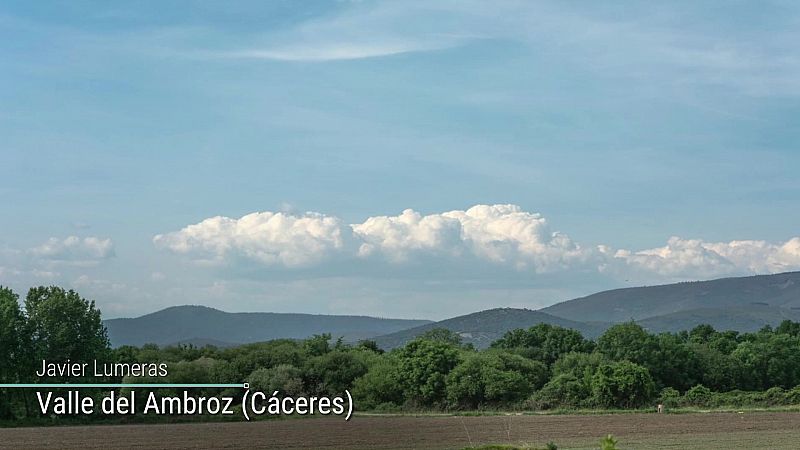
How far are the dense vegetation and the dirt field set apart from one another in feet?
30.6

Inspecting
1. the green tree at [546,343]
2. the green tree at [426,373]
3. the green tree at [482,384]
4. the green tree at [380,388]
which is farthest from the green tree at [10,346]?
the green tree at [546,343]

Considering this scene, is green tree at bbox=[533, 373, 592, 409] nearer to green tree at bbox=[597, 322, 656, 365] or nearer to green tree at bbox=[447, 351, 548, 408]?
green tree at bbox=[447, 351, 548, 408]

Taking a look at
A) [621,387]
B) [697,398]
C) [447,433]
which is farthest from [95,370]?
[697,398]

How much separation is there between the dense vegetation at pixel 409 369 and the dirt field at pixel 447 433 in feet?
30.6

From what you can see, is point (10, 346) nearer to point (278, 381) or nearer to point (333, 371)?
point (278, 381)

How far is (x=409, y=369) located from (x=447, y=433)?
35.4m

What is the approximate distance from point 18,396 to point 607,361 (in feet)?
194

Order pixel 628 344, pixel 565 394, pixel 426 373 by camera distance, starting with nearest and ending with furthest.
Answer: pixel 565 394, pixel 426 373, pixel 628 344

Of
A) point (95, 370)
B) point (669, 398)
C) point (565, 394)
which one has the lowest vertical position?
point (669, 398)

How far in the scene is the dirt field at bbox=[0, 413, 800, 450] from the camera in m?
55.0

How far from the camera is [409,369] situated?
3890 inches

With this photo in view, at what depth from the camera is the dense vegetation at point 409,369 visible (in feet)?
266

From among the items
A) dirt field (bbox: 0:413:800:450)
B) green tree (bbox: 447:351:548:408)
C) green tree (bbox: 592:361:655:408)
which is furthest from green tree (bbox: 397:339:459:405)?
green tree (bbox: 592:361:655:408)

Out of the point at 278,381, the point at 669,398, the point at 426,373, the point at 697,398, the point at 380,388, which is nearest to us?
the point at 278,381
